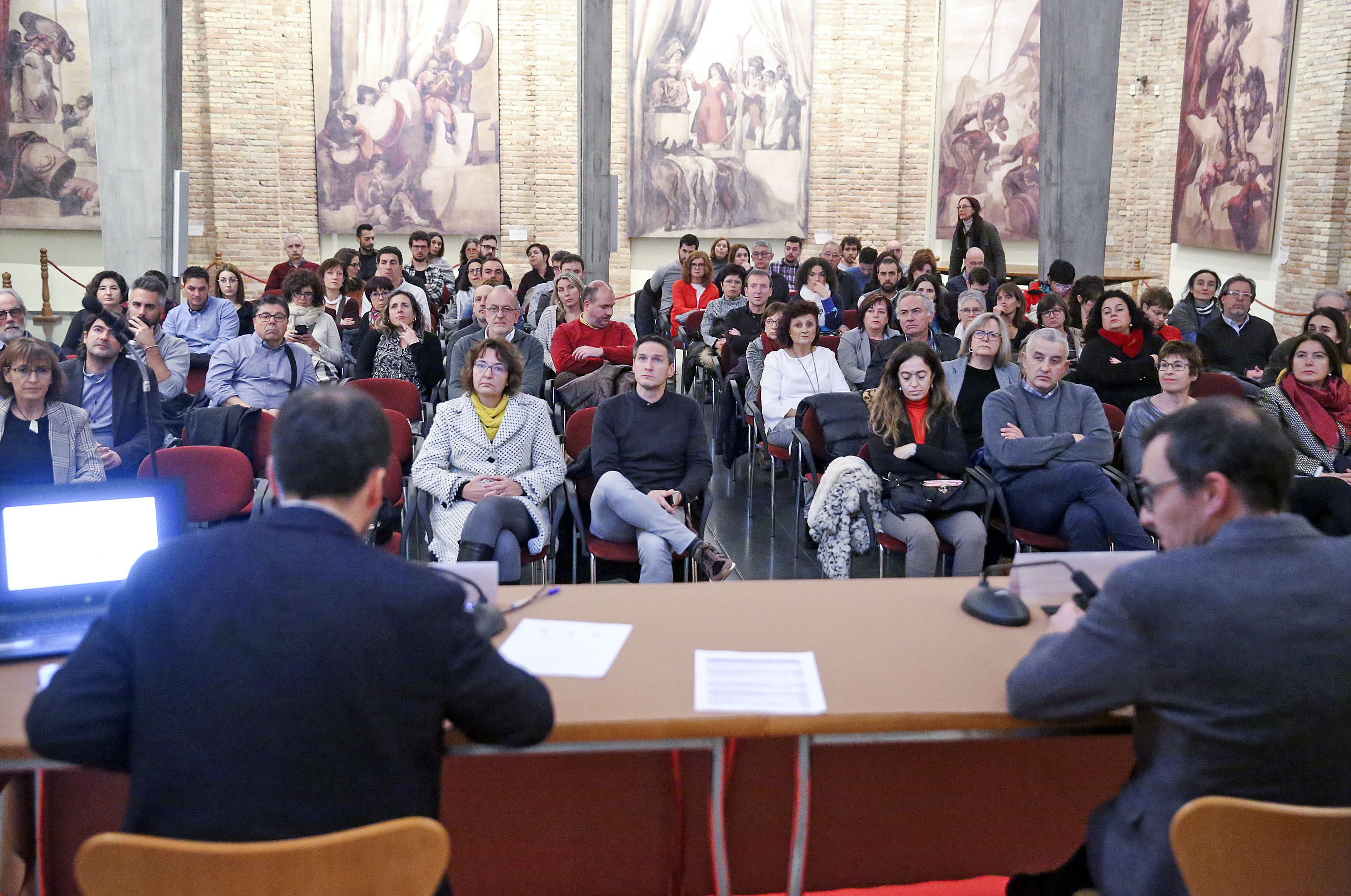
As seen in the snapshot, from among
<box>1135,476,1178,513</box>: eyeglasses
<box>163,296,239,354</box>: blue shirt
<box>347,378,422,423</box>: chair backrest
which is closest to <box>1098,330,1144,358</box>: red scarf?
<box>347,378,422,423</box>: chair backrest

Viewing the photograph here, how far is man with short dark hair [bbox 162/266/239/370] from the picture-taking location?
27.6ft

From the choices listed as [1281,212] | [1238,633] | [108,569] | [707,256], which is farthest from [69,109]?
[1238,633]

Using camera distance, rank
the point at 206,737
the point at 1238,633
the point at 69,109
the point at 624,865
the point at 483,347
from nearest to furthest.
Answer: the point at 206,737 < the point at 1238,633 < the point at 624,865 < the point at 483,347 < the point at 69,109

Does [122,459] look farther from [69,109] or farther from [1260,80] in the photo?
[1260,80]

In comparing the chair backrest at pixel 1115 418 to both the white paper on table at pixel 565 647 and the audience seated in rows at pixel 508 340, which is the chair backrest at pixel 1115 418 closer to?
the audience seated in rows at pixel 508 340

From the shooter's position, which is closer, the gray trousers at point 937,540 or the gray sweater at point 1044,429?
the gray trousers at point 937,540

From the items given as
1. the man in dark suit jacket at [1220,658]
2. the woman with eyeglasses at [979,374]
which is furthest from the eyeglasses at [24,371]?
the woman with eyeglasses at [979,374]

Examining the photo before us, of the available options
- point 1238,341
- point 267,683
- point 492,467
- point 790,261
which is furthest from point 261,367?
point 790,261

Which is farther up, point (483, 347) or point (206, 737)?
point (483, 347)

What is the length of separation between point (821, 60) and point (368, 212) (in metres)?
6.65

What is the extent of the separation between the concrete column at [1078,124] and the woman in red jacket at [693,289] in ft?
10.3

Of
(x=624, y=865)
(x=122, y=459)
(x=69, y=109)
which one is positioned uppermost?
(x=69, y=109)

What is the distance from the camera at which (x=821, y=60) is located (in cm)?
1592

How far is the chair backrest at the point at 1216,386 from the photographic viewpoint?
646 cm
